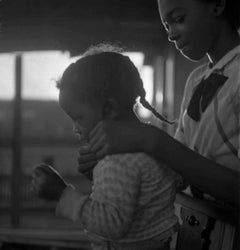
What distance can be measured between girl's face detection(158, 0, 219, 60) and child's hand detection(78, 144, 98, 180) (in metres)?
0.35

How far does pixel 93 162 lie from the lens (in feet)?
4.23

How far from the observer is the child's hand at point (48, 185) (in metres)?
1.28

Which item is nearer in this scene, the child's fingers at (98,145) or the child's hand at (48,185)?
the child's fingers at (98,145)

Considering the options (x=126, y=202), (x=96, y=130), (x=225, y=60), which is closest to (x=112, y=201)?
(x=126, y=202)

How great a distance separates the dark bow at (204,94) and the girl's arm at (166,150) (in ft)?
0.67

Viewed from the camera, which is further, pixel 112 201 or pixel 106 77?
A: pixel 106 77

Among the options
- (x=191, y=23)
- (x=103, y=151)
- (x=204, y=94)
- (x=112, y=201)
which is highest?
(x=191, y=23)

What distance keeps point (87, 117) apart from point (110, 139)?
0.15 meters

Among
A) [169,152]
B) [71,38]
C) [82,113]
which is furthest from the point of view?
[71,38]

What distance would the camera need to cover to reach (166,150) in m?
1.15

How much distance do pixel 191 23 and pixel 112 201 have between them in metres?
0.48

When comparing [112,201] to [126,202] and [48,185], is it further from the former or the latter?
[48,185]

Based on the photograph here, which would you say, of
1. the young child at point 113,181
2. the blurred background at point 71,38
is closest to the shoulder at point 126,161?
the young child at point 113,181

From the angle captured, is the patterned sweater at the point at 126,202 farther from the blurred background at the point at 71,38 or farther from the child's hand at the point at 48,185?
the blurred background at the point at 71,38
